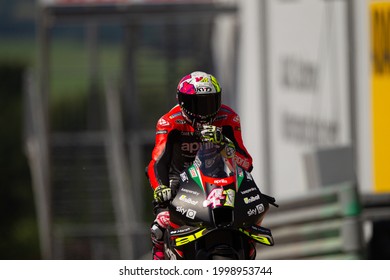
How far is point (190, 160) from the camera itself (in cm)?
919

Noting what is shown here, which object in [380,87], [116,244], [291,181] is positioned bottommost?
[116,244]

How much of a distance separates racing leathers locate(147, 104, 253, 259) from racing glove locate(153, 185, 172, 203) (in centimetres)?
9

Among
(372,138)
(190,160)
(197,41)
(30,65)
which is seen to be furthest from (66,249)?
(30,65)

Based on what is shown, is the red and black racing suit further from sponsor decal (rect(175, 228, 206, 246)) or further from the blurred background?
the blurred background

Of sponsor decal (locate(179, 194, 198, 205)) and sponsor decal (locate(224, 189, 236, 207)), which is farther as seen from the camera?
sponsor decal (locate(179, 194, 198, 205))

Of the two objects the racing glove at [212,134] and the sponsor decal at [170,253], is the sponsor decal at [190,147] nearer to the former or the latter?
the racing glove at [212,134]

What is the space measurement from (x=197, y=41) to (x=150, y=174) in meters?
30.3

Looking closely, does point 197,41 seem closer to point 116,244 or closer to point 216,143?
point 116,244

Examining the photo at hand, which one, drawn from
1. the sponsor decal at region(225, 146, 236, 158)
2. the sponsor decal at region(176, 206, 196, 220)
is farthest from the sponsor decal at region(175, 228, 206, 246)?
the sponsor decal at region(225, 146, 236, 158)

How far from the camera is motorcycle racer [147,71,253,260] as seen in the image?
29.2 feet

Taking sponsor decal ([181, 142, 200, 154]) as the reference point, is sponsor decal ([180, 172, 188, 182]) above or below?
below

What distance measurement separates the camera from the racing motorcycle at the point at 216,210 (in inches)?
342

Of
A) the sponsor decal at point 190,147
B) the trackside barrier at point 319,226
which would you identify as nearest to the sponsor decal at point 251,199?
the sponsor decal at point 190,147

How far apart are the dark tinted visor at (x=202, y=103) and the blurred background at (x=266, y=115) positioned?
4.55 metres
